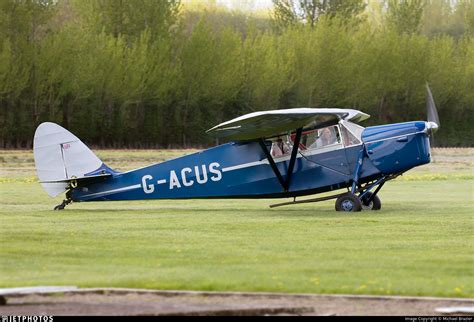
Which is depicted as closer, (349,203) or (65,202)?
(349,203)

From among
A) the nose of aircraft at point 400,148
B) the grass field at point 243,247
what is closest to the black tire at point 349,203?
the grass field at point 243,247

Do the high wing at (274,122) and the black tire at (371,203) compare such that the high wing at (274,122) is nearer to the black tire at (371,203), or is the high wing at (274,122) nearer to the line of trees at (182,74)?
the black tire at (371,203)

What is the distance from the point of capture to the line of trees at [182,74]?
67.1 meters

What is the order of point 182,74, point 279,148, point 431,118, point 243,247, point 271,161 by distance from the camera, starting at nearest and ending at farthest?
point 243,247 < point 271,161 < point 279,148 < point 431,118 < point 182,74

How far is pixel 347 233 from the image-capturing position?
1784cm

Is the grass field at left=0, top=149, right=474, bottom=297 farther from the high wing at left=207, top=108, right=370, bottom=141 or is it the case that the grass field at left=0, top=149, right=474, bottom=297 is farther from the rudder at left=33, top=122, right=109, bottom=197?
the high wing at left=207, top=108, right=370, bottom=141

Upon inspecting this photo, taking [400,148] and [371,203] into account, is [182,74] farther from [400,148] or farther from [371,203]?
[400,148]

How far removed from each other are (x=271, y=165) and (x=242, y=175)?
721 millimetres

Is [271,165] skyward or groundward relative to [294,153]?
groundward

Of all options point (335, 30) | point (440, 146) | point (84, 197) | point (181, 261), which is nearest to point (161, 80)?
point (335, 30)

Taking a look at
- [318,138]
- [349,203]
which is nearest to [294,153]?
[318,138]

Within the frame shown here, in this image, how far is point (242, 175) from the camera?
23.8m

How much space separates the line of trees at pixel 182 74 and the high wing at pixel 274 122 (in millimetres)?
41383

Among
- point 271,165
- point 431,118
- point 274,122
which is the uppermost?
point 274,122
